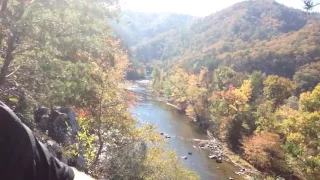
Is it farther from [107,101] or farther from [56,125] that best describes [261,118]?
[56,125]

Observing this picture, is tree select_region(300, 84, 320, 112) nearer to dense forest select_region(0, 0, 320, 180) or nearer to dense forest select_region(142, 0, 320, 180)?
dense forest select_region(142, 0, 320, 180)

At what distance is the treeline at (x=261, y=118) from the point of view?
2370 centimetres

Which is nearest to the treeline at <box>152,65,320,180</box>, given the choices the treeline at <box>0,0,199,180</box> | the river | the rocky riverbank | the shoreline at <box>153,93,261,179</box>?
the shoreline at <box>153,93,261,179</box>

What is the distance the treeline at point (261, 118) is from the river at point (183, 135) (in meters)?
2.43

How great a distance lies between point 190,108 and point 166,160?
95.7 ft

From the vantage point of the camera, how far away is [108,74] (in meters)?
17.1

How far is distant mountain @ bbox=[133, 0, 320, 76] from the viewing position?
309ft

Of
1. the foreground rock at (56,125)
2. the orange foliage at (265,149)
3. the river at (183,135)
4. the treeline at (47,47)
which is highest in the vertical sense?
the treeline at (47,47)

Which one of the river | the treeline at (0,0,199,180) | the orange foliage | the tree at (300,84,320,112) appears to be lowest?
the river

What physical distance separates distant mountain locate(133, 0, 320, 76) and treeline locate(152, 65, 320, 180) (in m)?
33.8

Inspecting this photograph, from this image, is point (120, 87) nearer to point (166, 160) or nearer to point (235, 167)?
point (166, 160)

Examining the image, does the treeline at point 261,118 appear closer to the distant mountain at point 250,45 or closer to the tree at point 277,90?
the tree at point 277,90

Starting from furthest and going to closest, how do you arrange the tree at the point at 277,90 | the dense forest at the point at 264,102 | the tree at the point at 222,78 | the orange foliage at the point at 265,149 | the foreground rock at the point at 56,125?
1. the tree at the point at 222,78
2. the tree at the point at 277,90
3. the orange foliage at the point at 265,149
4. the dense forest at the point at 264,102
5. the foreground rock at the point at 56,125

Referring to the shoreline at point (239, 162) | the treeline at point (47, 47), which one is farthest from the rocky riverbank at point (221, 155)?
the treeline at point (47, 47)
